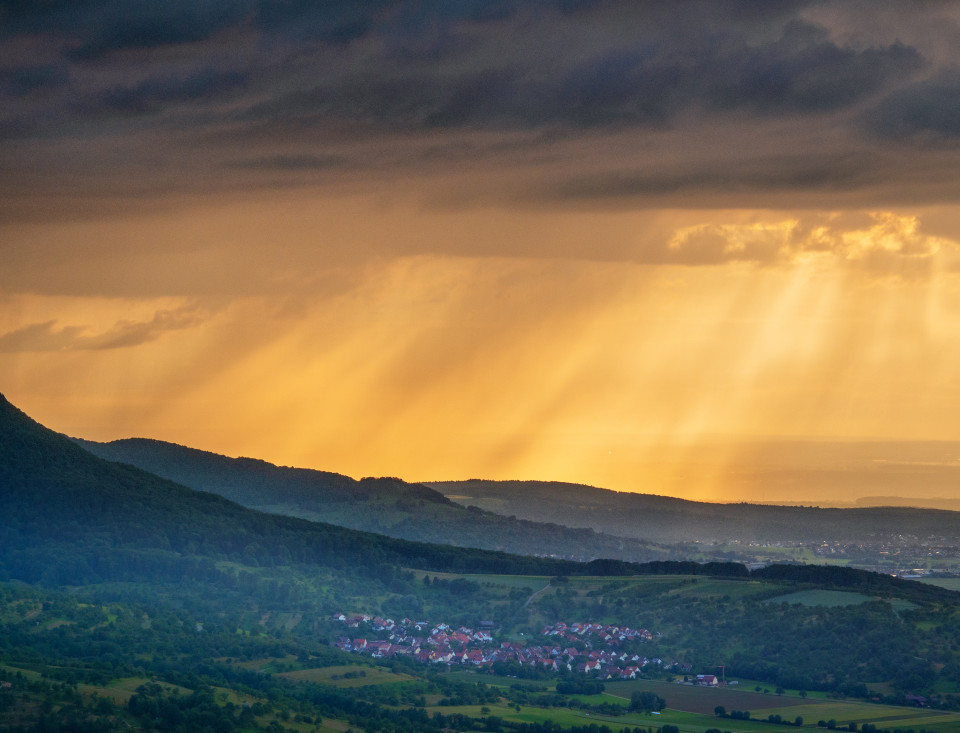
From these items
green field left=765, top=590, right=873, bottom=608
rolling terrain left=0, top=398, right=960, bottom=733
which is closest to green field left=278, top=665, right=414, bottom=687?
rolling terrain left=0, top=398, right=960, bottom=733

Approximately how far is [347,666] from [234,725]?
4016 centimetres

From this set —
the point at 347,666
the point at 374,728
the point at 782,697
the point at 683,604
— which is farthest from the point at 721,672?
the point at 374,728

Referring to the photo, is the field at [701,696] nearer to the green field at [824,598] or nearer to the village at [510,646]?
the village at [510,646]

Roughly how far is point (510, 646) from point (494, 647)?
1823mm

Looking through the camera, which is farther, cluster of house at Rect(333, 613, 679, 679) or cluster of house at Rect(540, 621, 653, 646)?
cluster of house at Rect(540, 621, 653, 646)

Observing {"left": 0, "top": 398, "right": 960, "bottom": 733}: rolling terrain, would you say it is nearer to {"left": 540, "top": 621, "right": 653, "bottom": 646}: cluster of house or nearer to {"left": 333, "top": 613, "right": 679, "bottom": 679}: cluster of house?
{"left": 333, "top": 613, "right": 679, "bottom": 679}: cluster of house

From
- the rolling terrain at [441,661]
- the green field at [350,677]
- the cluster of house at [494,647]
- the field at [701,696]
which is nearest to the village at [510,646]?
the cluster of house at [494,647]

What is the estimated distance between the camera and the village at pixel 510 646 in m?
169

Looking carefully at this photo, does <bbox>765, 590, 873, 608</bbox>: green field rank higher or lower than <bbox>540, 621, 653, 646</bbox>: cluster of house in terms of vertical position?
higher

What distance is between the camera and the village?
169 m

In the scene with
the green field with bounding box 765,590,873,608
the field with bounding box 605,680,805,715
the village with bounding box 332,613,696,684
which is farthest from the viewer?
the green field with bounding box 765,590,873,608

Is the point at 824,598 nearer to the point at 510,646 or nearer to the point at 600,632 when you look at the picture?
the point at 600,632

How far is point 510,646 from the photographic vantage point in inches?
7032

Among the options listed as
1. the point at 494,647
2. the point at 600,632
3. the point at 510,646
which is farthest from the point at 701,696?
the point at 600,632
